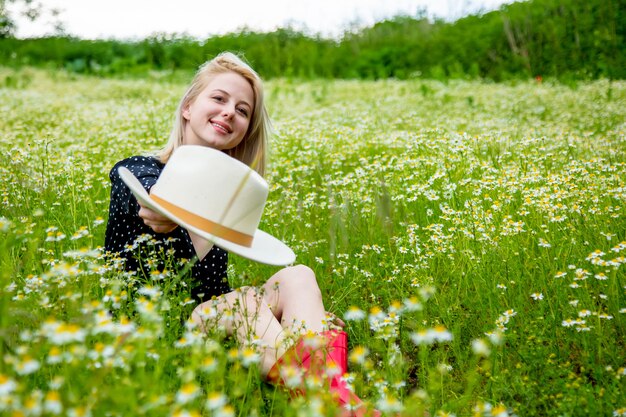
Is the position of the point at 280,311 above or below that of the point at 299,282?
below

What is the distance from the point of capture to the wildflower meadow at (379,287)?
182cm

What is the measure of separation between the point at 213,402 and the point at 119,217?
193cm

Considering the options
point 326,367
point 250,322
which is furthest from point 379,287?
point 326,367

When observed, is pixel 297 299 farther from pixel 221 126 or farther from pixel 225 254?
pixel 221 126

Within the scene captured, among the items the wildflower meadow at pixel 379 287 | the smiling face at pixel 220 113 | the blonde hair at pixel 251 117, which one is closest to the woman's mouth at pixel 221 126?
the smiling face at pixel 220 113

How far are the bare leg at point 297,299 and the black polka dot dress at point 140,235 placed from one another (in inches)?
11.7

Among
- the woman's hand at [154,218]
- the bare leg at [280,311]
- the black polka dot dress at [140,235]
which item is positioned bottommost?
the bare leg at [280,311]

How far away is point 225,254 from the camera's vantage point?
3402 millimetres

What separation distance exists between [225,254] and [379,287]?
0.89 m

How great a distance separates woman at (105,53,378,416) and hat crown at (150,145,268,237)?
0.44ft

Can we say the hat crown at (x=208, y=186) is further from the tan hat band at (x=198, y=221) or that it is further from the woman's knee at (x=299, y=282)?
the woman's knee at (x=299, y=282)

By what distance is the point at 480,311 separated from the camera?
312 centimetres

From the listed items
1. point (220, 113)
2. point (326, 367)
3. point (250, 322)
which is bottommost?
point (250, 322)

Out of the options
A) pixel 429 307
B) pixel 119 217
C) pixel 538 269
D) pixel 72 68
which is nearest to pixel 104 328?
A: pixel 119 217
